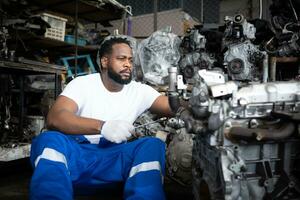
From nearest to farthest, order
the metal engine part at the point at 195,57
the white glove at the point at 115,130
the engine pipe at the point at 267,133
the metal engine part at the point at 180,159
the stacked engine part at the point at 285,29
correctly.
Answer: the engine pipe at the point at 267,133
the white glove at the point at 115,130
the metal engine part at the point at 180,159
the stacked engine part at the point at 285,29
the metal engine part at the point at 195,57

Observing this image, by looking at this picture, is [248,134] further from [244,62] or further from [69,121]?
[244,62]

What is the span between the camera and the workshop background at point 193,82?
58.4 inches

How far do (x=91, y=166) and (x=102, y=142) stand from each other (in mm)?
Answer: 224

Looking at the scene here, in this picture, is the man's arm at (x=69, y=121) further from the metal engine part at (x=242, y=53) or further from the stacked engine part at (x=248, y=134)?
the metal engine part at (x=242, y=53)

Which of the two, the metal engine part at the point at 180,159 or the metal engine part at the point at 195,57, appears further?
the metal engine part at the point at 195,57

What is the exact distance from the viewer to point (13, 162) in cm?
355

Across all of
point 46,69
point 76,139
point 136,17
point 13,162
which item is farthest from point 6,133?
point 136,17

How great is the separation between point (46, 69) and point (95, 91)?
1.46 m

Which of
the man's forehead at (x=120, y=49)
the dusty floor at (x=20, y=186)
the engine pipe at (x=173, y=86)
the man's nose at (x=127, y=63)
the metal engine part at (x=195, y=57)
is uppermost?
the metal engine part at (x=195, y=57)

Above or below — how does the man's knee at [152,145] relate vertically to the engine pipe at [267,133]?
A: below

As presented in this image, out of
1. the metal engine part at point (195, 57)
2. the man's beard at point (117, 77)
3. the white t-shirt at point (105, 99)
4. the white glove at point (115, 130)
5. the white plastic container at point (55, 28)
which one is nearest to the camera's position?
the white glove at point (115, 130)

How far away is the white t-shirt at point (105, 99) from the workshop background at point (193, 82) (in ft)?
1.10

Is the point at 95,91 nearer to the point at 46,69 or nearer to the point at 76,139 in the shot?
the point at 76,139

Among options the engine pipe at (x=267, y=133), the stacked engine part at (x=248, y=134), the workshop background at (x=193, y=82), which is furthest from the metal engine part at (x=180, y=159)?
the engine pipe at (x=267, y=133)
